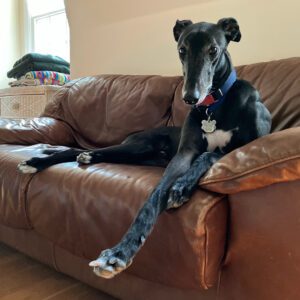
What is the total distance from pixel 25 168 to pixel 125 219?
0.58 m

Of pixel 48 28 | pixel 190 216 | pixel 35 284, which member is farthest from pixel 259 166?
pixel 48 28

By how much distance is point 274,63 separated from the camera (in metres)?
1.70

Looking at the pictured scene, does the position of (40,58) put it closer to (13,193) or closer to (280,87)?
(13,193)

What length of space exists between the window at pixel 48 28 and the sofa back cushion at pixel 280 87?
2.45 metres

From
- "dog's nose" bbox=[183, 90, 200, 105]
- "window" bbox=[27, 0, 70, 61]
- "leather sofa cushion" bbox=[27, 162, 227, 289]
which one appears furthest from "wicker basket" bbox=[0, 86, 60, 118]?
"dog's nose" bbox=[183, 90, 200, 105]

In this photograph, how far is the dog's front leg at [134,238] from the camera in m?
0.89

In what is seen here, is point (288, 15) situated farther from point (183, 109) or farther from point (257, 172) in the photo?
point (257, 172)

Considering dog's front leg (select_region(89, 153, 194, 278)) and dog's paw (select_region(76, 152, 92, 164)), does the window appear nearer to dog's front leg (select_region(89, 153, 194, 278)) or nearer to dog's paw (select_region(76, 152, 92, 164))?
dog's paw (select_region(76, 152, 92, 164))

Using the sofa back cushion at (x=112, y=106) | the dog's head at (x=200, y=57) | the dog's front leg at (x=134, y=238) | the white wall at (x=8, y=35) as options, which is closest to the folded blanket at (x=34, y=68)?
the white wall at (x=8, y=35)

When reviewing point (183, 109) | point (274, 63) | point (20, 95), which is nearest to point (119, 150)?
point (183, 109)

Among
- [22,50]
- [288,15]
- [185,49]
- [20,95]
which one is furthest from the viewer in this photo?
[22,50]

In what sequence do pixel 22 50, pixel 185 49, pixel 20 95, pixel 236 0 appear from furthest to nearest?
pixel 22 50 < pixel 20 95 < pixel 236 0 < pixel 185 49

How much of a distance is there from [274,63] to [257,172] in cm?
97

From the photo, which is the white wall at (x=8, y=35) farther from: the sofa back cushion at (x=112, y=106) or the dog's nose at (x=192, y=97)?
the dog's nose at (x=192, y=97)
